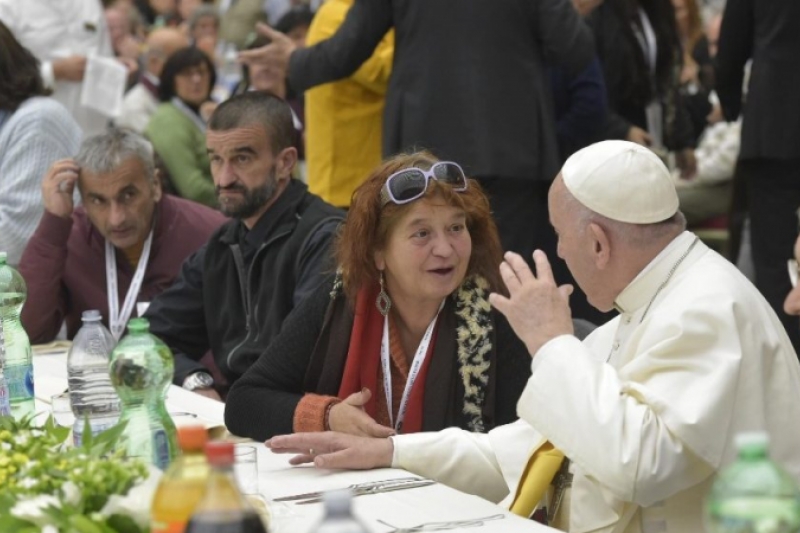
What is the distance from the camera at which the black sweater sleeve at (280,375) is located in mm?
3742

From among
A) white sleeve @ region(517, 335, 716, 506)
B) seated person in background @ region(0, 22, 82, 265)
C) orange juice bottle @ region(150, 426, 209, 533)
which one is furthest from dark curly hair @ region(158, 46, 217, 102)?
orange juice bottle @ region(150, 426, 209, 533)

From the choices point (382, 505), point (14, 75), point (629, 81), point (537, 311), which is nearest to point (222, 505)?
point (382, 505)

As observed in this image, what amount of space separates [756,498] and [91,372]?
90.8 inches

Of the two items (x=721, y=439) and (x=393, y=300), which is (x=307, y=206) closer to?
(x=393, y=300)

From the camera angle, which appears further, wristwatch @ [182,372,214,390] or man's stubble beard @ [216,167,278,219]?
man's stubble beard @ [216,167,278,219]

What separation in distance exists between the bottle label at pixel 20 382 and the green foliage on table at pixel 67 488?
A: 1.38 m

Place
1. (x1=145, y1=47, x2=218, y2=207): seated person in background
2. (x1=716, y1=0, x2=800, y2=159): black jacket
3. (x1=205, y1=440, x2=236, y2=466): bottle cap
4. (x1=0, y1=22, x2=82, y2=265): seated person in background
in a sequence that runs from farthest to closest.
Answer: (x1=145, y1=47, x2=218, y2=207): seated person in background, (x1=0, y1=22, x2=82, y2=265): seated person in background, (x1=716, y1=0, x2=800, y2=159): black jacket, (x1=205, y1=440, x2=236, y2=466): bottle cap

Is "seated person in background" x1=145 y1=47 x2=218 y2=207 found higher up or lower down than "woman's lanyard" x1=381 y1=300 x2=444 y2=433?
lower down

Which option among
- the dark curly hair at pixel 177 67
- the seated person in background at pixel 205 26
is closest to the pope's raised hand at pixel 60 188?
the dark curly hair at pixel 177 67

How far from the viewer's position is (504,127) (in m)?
5.45

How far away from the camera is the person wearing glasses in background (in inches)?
147

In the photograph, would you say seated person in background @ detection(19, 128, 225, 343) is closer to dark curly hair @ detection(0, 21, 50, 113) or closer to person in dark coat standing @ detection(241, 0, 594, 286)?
person in dark coat standing @ detection(241, 0, 594, 286)

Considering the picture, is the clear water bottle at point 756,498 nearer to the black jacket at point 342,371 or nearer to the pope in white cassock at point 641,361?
the pope in white cassock at point 641,361

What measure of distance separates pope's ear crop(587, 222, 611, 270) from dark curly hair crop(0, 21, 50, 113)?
3974 mm
